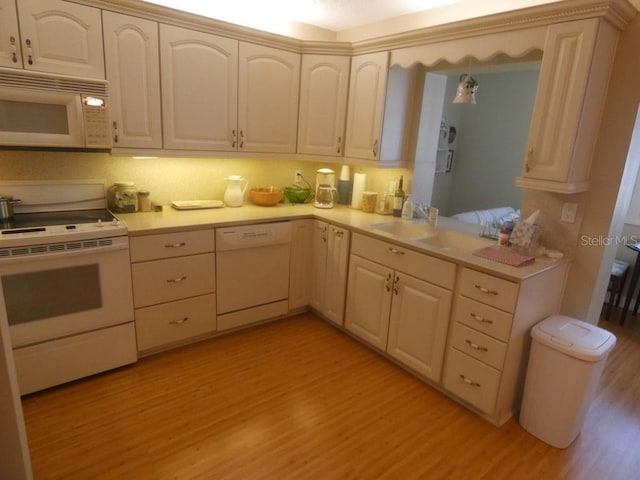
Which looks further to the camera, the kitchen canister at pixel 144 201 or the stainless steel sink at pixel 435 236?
the kitchen canister at pixel 144 201

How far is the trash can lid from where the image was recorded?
1898 millimetres

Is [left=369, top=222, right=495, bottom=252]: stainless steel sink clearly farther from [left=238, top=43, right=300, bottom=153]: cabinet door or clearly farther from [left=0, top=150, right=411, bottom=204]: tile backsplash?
[left=238, top=43, right=300, bottom=153]: cabinet door

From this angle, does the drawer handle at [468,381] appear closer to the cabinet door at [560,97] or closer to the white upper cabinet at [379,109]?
the cabinet door at [560,97]

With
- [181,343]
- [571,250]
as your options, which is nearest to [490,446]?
[571,250]

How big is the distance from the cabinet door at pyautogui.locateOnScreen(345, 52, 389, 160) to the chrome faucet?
51 centimetres

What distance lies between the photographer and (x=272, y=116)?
309 centimetres

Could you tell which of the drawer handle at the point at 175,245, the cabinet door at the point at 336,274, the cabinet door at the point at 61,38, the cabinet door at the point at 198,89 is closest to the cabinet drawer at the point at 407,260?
the cabinet door at the point at 336,274

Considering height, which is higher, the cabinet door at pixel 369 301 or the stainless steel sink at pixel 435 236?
the stainless steel sink at pixel 435 236

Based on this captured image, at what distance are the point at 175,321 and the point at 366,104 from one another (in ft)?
6.87

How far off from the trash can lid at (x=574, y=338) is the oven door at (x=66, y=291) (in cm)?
234

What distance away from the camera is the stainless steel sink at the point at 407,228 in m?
2.84

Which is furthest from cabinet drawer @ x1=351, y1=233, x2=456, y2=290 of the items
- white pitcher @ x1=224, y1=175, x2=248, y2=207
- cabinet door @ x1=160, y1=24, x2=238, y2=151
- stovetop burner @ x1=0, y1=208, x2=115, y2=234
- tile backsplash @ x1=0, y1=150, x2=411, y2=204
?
stovetop burner @ x1=0, y1=208, x2=115, y2=234

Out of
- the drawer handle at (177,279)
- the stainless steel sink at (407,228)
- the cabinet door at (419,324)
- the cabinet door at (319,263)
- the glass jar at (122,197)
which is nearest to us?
the cabinet door at (419,324)

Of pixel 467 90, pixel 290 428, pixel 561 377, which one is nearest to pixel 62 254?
pixel 290 428
